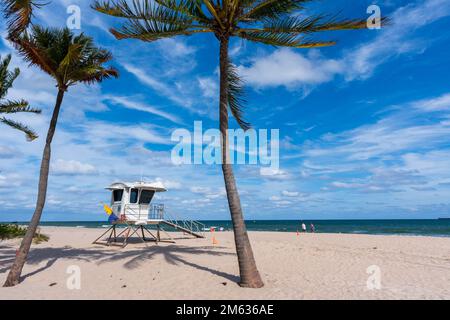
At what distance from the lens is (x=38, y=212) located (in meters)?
10.2

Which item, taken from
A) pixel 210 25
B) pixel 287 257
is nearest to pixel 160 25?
pixel 210 25

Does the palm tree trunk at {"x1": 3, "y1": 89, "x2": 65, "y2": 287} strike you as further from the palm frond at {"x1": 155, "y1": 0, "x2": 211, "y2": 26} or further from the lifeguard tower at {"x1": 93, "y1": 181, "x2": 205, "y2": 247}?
the lifeguard tower at {"x1": 93, "y1": 181, "x2": 205, "y2": 247}

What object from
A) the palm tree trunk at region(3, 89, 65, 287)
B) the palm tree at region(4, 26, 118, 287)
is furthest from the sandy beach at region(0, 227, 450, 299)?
the palm tree at region(4, 26, 118, 287)

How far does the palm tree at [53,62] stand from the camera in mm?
9906

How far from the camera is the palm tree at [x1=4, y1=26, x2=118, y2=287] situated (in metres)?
9.91

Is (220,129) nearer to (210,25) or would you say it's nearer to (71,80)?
(210,25)

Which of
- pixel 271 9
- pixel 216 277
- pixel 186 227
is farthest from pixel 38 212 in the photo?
pixel 186 227

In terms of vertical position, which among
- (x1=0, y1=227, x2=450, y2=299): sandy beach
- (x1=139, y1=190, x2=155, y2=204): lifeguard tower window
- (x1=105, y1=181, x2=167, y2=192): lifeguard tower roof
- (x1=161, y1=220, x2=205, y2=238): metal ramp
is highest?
(x1=105, y1=181, x2=167, y2=192): lifeguard tower roof

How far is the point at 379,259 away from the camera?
1495cm

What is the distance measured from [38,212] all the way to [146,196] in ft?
33.7

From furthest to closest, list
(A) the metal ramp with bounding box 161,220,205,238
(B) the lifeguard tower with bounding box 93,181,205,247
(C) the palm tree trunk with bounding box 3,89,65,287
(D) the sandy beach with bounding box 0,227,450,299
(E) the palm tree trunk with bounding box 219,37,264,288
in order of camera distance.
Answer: (A) the metal ramp with bounding box 161,220,205,238 < (B) the lifeguard tower with bounding box 93,181,205,247 < (C) the palm tree trunk with bounding box 3,89,65,287 < (E) the palm tree trunk with bounding box 219,37,264,288 < (D) the sandy beach with bounding box 0,227,450,299

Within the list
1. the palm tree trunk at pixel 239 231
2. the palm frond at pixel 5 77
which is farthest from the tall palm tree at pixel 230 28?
the palm frond at pixel 5 77

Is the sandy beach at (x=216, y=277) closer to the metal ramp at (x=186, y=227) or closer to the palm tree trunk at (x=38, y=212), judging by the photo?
the palm tree trunk at (x=38, y=212)
